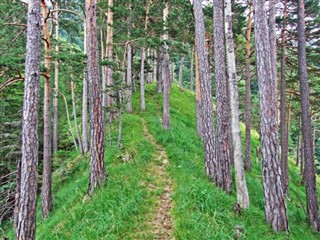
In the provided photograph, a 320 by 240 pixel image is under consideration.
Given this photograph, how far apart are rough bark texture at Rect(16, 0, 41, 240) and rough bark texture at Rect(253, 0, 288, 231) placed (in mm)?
4657

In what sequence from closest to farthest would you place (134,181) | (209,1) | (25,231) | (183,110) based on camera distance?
(25,231) < (134,181) < (209,1) < (183,110)

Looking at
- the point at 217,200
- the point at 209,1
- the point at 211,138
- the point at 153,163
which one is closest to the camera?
the point at 217,200

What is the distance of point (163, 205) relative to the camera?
7.29 meters

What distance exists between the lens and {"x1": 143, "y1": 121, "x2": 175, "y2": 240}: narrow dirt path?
6.09 meters

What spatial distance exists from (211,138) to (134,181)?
2622 millimetres

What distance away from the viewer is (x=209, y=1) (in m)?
14.6

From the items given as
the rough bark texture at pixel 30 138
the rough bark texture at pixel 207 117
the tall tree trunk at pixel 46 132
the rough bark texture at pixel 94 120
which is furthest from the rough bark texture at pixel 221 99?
the rough bark texture at pixel 30 138

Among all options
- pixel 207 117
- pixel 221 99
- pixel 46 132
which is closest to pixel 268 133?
pixel 221 99

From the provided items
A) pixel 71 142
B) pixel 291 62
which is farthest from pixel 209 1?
pixel 71 142

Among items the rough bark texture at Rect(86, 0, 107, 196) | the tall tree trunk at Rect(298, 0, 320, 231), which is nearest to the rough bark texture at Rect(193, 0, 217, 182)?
the rough bark texture at Rect(86, 0, 107, 196)

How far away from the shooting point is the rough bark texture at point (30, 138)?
4.98 meters

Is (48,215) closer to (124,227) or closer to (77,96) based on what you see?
(124,227)

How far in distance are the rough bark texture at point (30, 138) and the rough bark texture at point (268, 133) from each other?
466 cm

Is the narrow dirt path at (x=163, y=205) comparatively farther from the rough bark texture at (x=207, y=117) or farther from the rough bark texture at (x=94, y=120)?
the rough bark texture at (x=94, y=120)
